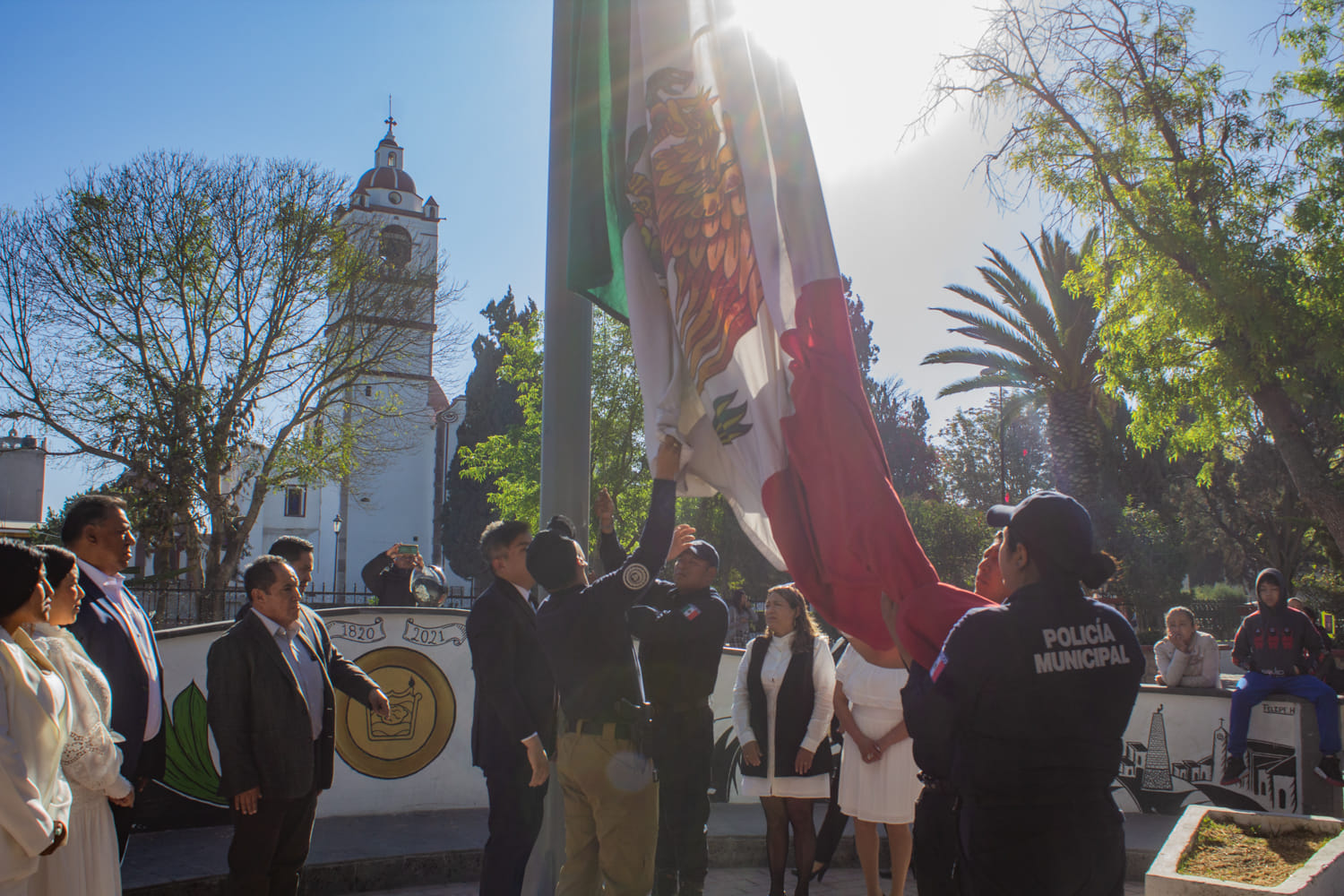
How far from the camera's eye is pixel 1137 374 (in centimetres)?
1299

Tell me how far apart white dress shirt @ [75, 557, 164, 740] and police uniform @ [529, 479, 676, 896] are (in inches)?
71.2

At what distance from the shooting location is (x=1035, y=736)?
8.44ft

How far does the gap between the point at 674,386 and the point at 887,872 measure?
4.65 metres

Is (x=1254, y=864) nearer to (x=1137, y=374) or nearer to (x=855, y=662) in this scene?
(x=855, y=662)

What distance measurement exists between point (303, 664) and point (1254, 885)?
14.6 feet

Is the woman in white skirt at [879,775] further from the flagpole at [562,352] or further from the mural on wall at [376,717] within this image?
the mural on wall at [376,717]

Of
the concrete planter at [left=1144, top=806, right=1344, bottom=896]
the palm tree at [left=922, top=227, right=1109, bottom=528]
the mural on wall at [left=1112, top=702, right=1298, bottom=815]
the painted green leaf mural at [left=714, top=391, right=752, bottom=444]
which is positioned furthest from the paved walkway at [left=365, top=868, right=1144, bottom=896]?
the palm tree at [left=922, top=227, right=1109, bottom=528]

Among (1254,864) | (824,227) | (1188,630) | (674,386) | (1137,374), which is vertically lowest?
(1254,864)

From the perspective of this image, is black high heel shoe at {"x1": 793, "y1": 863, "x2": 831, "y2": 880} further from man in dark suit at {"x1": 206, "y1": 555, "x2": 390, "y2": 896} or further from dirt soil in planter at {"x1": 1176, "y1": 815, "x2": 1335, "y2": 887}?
man in dark suit at {"x1": 206, "y1": 555, "x2": 390, "y2": 896}

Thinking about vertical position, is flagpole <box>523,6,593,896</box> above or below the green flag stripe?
below

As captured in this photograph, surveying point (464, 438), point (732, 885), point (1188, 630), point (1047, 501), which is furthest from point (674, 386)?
point (464, 438)

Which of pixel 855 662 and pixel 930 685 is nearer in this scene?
pixel 930 685

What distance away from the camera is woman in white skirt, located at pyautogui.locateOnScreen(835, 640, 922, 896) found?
5574 millimetres

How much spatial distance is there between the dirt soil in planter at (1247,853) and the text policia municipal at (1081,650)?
2.32 meters
